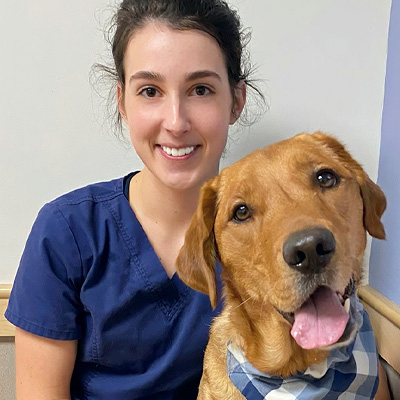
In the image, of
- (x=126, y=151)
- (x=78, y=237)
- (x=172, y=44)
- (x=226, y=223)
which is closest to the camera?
(x=226, y=223)

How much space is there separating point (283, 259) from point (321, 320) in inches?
6.9

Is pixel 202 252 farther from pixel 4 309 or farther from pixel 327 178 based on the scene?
pixel 4 309

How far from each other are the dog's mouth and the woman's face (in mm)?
→ 618


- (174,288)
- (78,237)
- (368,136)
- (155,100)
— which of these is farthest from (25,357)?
(368,136)

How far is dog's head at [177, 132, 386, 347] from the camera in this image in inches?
40.9

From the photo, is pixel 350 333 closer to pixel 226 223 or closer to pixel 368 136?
pixel 226 223

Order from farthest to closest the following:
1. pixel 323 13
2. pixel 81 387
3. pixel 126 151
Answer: pixel 126 151
pixel 323 13
pixel 81 387

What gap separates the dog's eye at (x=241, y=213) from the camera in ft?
4.19

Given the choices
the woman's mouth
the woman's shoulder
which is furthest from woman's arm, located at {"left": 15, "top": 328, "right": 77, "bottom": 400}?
the woman's mouth

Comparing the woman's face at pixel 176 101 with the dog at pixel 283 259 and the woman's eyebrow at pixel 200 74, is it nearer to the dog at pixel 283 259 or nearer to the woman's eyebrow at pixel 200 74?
the woman's eyebrow at pixel 200 74

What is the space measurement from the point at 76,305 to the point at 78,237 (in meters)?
0.23

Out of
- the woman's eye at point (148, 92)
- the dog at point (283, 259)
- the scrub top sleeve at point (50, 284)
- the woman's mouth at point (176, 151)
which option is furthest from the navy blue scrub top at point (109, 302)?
the woman's eye at point (148, 92)

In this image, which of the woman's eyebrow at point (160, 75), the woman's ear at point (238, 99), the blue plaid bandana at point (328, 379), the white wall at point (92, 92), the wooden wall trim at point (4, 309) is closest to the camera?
the blue plaid bandana at point (328, 379)

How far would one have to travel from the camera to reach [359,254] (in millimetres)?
1220
